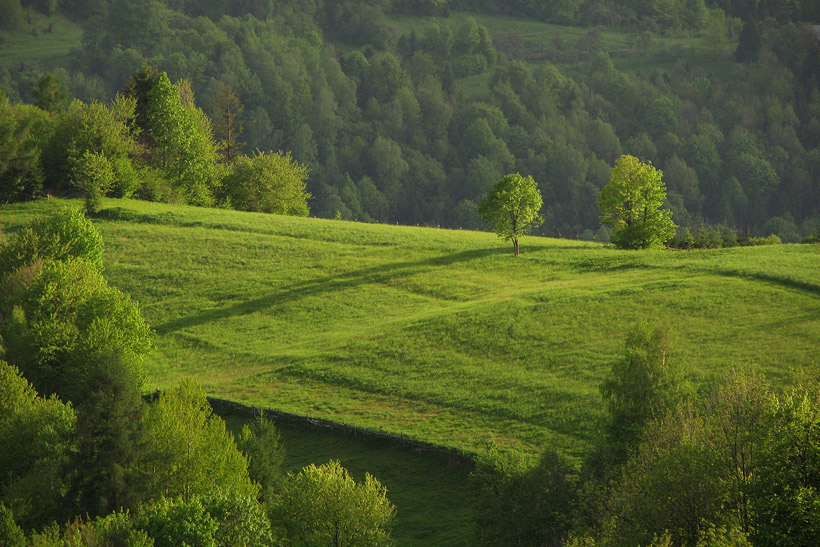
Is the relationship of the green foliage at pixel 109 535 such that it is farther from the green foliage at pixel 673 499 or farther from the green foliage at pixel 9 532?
the green foliage at pixel 673 499

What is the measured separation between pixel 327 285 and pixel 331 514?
38642 mm

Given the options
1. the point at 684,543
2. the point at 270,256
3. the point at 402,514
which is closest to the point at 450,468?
the point at 402,514

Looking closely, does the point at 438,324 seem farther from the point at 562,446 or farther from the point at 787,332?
the point at 787,332

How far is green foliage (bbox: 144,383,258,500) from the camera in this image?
39.9 meters

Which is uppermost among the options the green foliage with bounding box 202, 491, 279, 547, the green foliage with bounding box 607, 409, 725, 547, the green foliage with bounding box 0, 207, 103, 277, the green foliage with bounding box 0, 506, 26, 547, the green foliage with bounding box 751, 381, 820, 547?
the green foliage with bounding box 0, 207, 103, 277

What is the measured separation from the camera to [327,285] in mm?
72500

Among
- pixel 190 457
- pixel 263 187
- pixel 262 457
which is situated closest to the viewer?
pixel 190 457

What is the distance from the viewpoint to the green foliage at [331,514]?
35.1 m

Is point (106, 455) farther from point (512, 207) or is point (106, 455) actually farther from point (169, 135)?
point (169, 135)

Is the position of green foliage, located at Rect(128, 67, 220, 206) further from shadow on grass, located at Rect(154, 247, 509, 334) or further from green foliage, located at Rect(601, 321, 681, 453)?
green foliage, located at Rect(601, 321, 681, 453)

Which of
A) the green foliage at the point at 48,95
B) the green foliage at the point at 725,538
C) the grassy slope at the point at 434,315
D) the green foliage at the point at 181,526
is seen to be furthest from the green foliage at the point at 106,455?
the green foliage at the point at 48,95

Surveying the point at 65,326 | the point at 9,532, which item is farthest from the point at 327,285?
the point at 9,532

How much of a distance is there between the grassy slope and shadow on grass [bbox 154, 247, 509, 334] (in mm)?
204

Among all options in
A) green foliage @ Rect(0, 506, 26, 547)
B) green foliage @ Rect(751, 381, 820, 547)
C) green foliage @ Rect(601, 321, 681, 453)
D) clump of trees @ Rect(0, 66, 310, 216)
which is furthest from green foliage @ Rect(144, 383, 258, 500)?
clump of trees @ Rect(0, 66, 310, 216)
